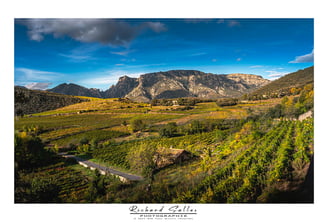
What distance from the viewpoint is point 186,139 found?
437 cm

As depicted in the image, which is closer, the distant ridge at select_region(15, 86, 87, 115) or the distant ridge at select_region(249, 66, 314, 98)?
the distant ridge at select_region(15, 86, 87, 115)

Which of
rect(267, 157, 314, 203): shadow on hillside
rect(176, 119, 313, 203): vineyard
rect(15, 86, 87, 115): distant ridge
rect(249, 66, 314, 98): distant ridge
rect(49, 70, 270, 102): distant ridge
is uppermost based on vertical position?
rect(49, 70, 270, 102): distant ridge

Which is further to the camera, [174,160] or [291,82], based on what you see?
[291,82]

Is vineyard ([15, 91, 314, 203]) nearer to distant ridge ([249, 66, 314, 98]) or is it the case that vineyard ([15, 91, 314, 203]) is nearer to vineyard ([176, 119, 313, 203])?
vineyard ([176, 119, 313, 203])

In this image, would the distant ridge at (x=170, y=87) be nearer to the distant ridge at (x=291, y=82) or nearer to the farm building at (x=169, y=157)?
the distant ridge at (x=291, y=82)

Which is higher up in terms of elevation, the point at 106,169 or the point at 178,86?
the point at 178,86

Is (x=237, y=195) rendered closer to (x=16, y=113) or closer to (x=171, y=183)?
(x=171, y=183)

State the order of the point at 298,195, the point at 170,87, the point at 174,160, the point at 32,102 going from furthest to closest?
the point at 170,87 < the point at 32,102 < the point at 174,160 < the point at 298,195

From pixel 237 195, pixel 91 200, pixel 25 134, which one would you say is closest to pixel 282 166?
pixel 237 195

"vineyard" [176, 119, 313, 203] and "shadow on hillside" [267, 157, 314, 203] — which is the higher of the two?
"vineyard" [176, 119, 313, 203]

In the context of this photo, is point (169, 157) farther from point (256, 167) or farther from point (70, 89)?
point (70, 89)

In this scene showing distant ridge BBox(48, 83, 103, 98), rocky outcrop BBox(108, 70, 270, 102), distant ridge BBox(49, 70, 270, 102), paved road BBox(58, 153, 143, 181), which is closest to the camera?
paved road BBox(58, 153, 143, 181)

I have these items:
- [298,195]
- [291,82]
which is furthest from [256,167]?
[291,82]

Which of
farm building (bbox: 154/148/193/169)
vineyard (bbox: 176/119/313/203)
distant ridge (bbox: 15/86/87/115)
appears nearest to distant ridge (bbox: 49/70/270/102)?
distant ridge (bbox: 15/86/87/115)
